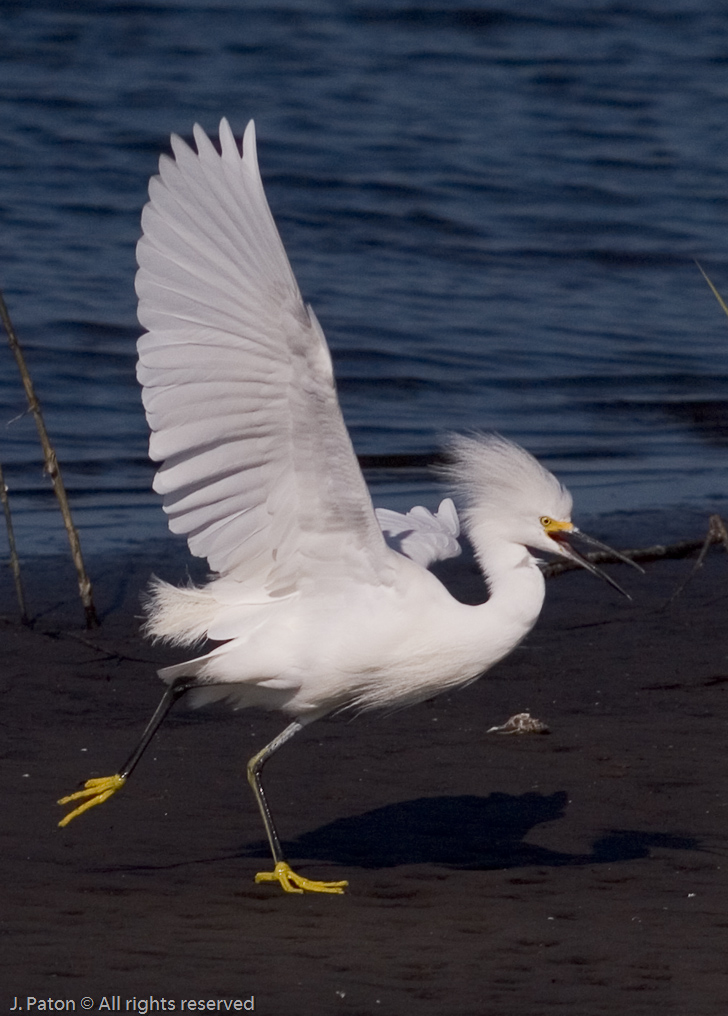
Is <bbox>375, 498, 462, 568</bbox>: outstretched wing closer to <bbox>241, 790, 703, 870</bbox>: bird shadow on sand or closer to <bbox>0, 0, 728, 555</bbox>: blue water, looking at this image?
<bbox>241, 790, 703, 870</bbox>: bird shadow on sand

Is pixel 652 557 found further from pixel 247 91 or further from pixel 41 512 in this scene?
pixel 247 91

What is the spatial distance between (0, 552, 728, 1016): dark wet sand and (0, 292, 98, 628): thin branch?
183 mm

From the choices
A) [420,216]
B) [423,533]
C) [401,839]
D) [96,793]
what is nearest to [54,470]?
[423,533]

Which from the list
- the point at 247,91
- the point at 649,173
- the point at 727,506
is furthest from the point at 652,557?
the point at 247,91

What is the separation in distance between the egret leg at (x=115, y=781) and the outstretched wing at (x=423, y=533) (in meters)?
1.03

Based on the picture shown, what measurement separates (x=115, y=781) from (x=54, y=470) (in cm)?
255

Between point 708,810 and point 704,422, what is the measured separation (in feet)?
25.3

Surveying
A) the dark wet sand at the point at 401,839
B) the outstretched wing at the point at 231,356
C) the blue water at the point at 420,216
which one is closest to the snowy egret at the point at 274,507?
the outstretched wing at the point at 231,356

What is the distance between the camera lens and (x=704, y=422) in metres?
13.2

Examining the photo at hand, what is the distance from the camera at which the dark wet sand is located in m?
4.45

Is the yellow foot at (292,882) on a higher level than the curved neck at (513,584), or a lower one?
lower

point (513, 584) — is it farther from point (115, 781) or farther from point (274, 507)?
point (115, 781)

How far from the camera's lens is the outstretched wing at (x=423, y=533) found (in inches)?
237

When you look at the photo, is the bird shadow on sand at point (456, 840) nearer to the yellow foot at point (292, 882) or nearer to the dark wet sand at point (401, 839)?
the dark wet sand at point (401, 839)
